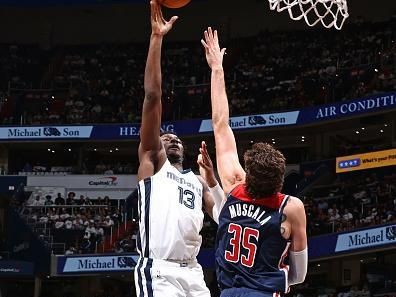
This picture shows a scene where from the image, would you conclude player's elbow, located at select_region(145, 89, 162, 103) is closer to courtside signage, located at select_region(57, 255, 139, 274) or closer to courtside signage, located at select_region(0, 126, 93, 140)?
courtside signage, located at select_region(57, 255, 139, 274)

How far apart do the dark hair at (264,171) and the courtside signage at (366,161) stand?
1828cm

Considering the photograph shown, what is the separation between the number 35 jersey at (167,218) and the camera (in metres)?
5.00

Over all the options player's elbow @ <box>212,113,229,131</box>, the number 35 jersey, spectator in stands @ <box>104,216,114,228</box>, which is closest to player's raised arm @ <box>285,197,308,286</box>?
player's elbow @ <box>212,113,229,131</box>

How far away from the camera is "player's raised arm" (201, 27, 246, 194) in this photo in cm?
427

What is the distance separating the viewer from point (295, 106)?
2434 centimetres

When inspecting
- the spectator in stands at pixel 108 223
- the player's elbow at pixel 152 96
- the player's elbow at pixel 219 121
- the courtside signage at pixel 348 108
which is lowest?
the spectator in stands at pixel 108 223

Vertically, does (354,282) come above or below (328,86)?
below

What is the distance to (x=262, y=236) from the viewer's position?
386cm

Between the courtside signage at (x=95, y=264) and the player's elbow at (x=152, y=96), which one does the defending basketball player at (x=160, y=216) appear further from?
the courtside signage at (x=95, y=264)

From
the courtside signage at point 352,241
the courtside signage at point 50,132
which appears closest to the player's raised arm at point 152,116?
the courtside signage at point 352,241

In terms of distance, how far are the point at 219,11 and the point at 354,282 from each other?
478 inches

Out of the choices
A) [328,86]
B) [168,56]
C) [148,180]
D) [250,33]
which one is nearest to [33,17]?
[168,56]

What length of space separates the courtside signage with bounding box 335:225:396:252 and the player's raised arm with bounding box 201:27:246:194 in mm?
13783

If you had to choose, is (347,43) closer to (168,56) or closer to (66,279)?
(168,56)
